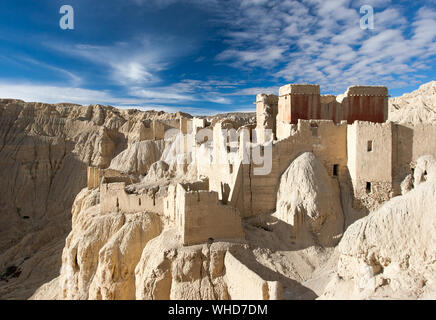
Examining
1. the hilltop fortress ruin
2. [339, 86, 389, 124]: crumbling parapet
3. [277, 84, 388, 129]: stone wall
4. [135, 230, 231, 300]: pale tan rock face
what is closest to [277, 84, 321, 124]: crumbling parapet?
[277, 84, 388, 129]: stone wall

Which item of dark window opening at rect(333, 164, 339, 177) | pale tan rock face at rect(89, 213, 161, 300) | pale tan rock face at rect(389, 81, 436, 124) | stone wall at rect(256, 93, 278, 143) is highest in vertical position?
pale tan rock face at rect(389, 81, 436, 124)

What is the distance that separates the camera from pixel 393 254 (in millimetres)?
8828

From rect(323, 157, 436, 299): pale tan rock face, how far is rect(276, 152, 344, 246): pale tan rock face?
5.73m

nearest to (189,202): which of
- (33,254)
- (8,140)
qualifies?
(33,254)

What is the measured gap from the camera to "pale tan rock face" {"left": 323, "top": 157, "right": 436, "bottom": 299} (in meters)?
8.12

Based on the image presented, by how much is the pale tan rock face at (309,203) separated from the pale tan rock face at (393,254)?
5.73 metres

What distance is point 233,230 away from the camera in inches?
567

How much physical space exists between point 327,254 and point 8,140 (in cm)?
5489

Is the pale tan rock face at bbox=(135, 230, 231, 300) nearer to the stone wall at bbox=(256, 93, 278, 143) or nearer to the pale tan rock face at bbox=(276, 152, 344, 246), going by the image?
the pale tan rock face at bbox=(276, 152, 344, 246)

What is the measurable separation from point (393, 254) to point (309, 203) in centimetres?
731

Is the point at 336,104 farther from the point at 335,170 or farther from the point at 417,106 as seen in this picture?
the point at 417,106

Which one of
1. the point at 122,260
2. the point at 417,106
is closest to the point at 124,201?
the point at 122,260

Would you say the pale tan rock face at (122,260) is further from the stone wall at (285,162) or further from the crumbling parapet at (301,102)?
the crumbling parapet at (301,102)

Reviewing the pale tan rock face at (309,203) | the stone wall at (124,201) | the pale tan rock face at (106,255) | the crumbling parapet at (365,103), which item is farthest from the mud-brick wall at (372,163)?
the pale tan rock face at (106,255)
